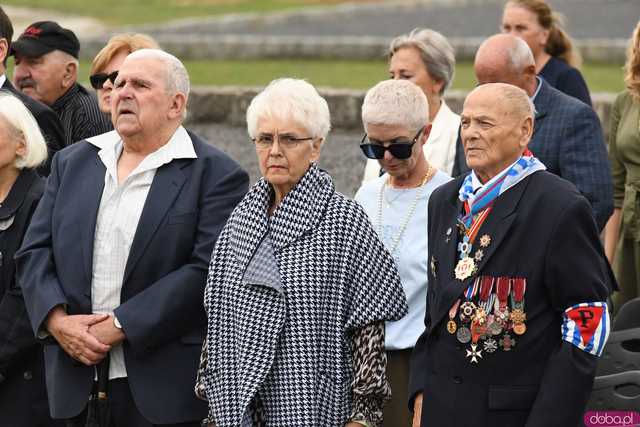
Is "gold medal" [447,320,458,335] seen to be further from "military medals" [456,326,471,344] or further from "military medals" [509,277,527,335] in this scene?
"military medals" [509,277,527,335]

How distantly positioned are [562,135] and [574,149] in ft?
0.29

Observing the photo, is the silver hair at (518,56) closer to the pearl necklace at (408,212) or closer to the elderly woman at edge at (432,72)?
the elderly woman at edge at (432,72)

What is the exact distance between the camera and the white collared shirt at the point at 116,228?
16.0ft

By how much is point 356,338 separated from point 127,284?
37.2 inches

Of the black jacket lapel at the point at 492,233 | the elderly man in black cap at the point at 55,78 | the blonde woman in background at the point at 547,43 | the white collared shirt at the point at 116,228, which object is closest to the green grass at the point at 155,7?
the blonde woman in background at the point at 547,43

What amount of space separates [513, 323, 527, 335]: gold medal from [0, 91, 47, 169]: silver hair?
7.60 feet

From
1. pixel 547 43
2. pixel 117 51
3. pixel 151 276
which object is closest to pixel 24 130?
pixel 151 276

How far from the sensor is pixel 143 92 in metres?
4.94

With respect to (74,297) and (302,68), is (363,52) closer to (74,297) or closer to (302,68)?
(302,68)

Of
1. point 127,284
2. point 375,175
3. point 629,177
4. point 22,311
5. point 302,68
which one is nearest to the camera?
point 127,284

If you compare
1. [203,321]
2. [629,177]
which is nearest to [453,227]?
[203,321]

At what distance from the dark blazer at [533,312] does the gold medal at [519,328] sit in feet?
0.07

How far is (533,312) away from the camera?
421cm

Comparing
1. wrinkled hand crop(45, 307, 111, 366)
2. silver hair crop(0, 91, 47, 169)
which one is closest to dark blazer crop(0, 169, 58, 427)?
silver hair crop(0, 91, 47, 169)
